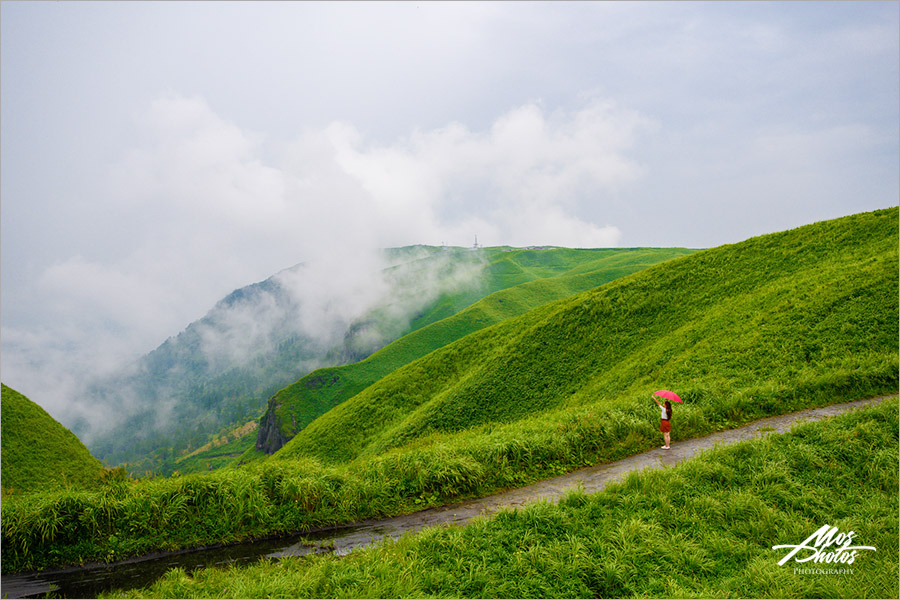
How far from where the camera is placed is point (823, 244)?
2906cm

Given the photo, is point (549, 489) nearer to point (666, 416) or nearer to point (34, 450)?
point (666, 416)

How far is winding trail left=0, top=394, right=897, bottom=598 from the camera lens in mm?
7605

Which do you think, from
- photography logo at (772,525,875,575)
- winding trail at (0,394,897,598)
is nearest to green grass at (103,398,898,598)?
photography logo at (772,525,875,575)

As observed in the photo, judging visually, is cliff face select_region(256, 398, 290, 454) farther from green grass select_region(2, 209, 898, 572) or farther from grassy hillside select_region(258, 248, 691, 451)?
green grass select_region(2, 209, 898, 572)

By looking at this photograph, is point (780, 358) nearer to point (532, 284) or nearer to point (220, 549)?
point (220, 549)

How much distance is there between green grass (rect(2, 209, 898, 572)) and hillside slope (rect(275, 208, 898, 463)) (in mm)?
105

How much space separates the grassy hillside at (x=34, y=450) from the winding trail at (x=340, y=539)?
92.5ft

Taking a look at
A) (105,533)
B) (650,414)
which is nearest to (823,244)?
(650,414)

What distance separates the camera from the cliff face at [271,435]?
364 ft

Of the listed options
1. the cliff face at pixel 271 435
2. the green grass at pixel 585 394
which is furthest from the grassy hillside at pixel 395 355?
the green grass at pixel 585 394

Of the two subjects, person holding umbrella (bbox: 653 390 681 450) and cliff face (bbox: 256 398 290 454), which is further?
cliff face (bbox: 256 398 290 454)

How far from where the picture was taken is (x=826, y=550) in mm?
7160

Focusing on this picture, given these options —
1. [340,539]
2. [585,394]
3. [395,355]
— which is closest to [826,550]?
[340,539]

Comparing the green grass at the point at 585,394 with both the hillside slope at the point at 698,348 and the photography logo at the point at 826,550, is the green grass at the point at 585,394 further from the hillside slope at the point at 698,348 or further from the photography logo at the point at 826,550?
the photography logo at the point at 826,550
